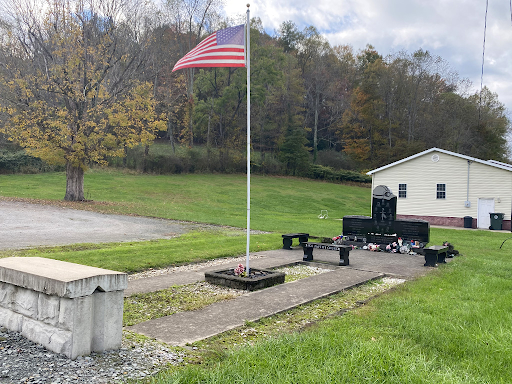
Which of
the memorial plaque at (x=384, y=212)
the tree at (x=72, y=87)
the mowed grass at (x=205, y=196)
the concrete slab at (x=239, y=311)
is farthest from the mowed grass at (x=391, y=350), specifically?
the tree at (x=72, y=87)

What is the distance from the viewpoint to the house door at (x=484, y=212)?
2594cm

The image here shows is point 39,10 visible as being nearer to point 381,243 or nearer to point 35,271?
point 381,243

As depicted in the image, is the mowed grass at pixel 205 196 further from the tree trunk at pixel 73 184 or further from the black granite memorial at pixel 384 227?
the black granite memorial at pixel 384 227

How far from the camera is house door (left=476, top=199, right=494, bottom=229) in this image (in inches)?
1021

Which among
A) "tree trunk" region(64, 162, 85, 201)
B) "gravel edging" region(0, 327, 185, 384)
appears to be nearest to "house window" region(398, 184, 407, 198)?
"tree trunk" region(64, 162, 85, 201)

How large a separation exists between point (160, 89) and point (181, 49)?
555 cm

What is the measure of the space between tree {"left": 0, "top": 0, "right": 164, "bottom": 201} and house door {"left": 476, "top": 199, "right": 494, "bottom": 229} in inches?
789

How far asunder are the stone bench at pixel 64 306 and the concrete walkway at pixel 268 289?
82cm

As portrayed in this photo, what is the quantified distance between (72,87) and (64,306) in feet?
69.5

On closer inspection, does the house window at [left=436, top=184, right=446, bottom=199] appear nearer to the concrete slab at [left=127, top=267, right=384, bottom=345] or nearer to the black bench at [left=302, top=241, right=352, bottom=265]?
the black bench at [left=302, top=241, right=352, bottom=265]

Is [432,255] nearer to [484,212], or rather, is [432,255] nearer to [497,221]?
[497,221]

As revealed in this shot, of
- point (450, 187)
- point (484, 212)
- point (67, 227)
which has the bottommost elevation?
point (67, 227)

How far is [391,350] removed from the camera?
4.12 meters

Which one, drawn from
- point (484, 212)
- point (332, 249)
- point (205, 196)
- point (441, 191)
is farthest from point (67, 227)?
point (484, 212)
